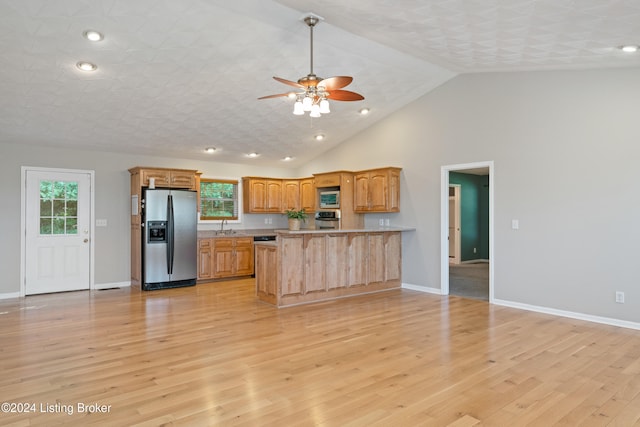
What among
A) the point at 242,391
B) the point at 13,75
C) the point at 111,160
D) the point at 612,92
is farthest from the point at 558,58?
the point at 111,160

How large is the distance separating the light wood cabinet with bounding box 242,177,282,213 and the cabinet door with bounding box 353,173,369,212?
2.05 meters

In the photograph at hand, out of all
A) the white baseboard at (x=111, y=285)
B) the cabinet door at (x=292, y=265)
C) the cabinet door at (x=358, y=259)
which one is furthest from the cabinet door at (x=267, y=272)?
the white baseboard at (x=111, y=285)

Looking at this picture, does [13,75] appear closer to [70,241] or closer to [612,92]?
[70,241]

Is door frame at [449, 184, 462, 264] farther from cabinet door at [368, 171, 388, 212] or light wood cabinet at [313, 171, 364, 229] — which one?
cabinet door at [368, 171, 388, 212]

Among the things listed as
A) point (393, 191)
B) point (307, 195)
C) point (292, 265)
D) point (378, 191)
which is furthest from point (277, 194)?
point (292, 265)

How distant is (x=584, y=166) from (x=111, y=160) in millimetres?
7121

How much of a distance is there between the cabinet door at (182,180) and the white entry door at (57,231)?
1333mm

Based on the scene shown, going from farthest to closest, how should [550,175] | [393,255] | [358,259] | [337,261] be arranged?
[393,255] → [358,259] → [337,261] → [550,175]

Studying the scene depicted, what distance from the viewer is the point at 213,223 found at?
27.5 ft

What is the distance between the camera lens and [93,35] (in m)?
3.93

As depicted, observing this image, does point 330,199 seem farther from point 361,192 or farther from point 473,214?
point 473,214

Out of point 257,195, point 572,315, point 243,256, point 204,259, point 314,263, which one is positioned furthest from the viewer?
point 257,195

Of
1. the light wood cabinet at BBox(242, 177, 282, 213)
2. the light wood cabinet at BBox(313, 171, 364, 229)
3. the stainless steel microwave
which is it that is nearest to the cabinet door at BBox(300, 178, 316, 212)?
the light wood cabinet at BBox(242, 177, 282, 213)

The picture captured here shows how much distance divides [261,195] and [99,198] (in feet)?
10.0
